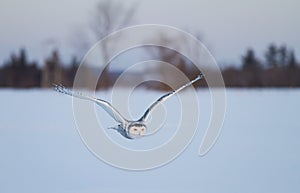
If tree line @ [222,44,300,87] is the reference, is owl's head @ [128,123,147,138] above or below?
below

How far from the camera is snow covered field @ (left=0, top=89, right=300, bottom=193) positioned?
208 inches

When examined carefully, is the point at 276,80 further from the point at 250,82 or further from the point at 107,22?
the point at 107,22

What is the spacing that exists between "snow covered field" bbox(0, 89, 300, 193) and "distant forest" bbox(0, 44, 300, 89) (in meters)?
1.12

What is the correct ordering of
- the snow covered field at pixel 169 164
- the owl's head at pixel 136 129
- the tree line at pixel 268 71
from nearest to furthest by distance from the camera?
the snow covered field at pixel 169 164 < the owl's head at pixel 136 129 < the tree line at pixel 268 71

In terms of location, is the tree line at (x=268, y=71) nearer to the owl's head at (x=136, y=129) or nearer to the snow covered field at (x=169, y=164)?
the snow covered field at (x=169, y=164)

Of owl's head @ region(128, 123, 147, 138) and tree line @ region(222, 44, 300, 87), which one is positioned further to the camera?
tree line @ region(222, 44, 300, 87)

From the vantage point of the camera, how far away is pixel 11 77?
39.7 ft

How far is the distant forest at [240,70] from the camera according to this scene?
11339mm

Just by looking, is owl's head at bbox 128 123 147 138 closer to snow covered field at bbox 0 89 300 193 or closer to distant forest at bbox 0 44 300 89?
snow covered field at bbox 0 89 300 193

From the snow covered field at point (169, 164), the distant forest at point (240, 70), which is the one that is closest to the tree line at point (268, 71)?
the distant forest at point (240, 70)

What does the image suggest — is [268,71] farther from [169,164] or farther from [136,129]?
[136,129]

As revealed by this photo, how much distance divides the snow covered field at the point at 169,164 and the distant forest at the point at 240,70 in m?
1.12

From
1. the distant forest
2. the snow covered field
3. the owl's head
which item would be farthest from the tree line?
the owl's head

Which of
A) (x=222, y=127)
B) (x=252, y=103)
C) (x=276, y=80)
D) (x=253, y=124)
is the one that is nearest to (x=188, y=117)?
(x=222, y=127)
